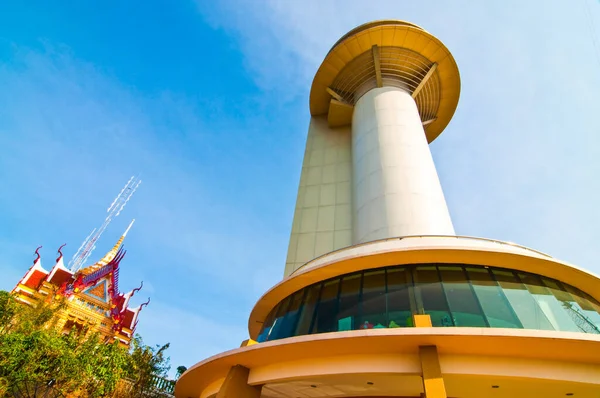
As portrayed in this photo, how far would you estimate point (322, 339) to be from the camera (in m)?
8.30

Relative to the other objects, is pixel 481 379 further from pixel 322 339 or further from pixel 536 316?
pixel 322 339

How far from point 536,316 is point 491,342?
6.70 feet

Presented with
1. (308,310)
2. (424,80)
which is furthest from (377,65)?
(308,310)

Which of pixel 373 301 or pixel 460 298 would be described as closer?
pixel 460 298

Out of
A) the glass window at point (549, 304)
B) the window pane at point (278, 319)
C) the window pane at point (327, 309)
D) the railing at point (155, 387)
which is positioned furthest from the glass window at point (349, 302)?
the railing at point (155, 387)

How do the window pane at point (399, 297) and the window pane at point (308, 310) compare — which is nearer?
the window pane at point (399, 297)

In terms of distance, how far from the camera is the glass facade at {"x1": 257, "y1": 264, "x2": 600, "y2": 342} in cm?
855

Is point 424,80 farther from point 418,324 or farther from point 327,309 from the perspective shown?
point 418,324

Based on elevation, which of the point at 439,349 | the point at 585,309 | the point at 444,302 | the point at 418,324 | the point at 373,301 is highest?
the point at 585,309

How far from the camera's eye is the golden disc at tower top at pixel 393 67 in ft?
83.2

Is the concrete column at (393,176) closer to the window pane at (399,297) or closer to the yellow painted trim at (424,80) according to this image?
the yellow painted trim at (424,80)

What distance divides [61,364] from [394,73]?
91.2 ft

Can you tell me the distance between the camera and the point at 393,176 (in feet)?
59.0

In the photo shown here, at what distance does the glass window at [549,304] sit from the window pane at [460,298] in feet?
5.73
